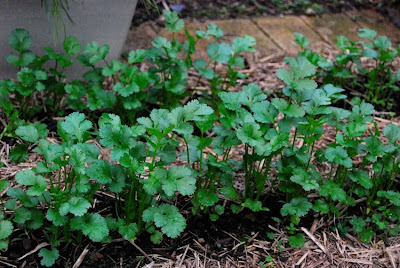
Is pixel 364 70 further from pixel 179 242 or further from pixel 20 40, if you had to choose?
pixel 20 40

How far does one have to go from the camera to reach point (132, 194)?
164cm

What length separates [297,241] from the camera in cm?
A: 180

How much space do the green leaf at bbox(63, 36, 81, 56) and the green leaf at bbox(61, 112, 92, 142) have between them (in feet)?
1.74

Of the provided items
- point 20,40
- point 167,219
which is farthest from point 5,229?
point 20,40

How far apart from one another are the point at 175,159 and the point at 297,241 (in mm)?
512

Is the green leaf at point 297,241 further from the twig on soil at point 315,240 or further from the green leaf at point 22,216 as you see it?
the green leaf at point 22,216

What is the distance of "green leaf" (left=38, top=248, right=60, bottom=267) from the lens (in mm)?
1564

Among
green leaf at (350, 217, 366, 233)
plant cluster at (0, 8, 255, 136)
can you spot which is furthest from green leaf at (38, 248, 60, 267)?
green leaf at (350, 217, 366, 233)

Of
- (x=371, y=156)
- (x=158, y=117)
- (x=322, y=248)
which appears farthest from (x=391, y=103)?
(x=158, y=117)

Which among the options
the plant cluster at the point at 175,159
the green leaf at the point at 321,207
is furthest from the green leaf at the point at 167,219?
the green leaf at the point at 321,207

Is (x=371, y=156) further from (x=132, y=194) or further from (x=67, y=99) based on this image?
(x=67, y=99)

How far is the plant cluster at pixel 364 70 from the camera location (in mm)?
2416

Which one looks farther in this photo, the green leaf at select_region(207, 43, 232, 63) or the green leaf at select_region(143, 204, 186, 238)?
the green leaf at select_region(207, 43, 232, 63)

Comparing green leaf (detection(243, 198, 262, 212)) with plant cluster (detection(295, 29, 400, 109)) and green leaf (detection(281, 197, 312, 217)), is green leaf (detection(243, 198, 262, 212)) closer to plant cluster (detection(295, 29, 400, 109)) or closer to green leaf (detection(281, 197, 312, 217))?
green leaf (detection(281, 197, 312, 217))
